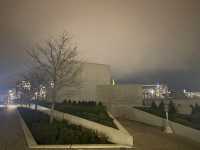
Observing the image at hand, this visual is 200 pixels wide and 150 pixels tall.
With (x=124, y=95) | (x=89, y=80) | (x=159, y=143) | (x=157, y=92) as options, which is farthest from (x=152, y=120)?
(x=157, y=92)

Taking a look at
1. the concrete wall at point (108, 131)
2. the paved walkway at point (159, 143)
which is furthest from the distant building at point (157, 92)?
the paved walkway at point (159, 143)

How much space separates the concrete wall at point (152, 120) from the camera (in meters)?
20.2

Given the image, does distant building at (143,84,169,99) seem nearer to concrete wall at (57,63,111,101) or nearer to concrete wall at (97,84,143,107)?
concrete wall at (57,63,111,101)

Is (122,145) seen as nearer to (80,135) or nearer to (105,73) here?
(80,135)

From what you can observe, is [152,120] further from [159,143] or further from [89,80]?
[89,80]

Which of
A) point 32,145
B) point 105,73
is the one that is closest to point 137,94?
point 105,73

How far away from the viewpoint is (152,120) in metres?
26.7

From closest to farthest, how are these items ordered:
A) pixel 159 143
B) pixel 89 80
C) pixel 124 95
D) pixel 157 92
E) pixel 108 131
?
pixel 159 143
pixel 108 131
pixel 124 95
pixel 89 80
pixel 157 92

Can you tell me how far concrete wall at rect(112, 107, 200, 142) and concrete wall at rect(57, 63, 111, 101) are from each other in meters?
16.4

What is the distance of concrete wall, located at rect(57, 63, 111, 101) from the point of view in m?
50.4

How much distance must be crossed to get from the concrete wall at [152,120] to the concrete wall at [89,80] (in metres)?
16.4

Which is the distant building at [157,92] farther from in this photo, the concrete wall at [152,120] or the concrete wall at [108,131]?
the concrete wall at [108,131]

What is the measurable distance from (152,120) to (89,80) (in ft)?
90.4

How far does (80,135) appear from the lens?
17.0 m
